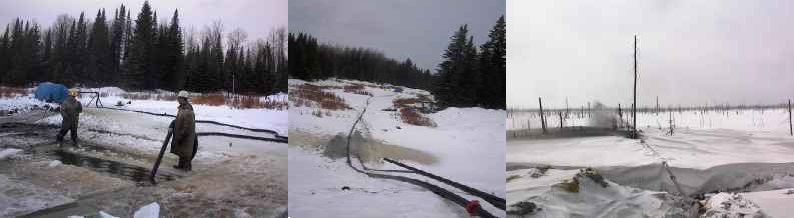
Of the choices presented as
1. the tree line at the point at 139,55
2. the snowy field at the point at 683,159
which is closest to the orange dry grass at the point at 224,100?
the tree line at the point at 139,55

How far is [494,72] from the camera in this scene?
3322 mm

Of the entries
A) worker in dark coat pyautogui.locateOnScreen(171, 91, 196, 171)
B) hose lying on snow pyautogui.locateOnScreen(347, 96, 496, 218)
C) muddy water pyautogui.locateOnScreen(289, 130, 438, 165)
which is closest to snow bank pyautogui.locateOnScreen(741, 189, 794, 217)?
hose lying on snow pyautogui.locateOnScreen(347, 96, 496, 218)

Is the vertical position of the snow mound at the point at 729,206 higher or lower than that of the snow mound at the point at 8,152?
lower

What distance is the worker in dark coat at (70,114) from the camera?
2.60 meters

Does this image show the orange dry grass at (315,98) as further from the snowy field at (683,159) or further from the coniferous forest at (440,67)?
the snowy field at (683,159)

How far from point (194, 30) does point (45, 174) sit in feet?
3.79

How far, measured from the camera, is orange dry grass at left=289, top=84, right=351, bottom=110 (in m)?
3.29

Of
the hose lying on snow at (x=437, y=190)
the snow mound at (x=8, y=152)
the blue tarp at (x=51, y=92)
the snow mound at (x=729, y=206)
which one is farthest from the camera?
the hose lying on snow at (x=437, y=190)

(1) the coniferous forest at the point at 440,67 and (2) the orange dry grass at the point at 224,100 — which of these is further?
(1) the coniferous forest at the point at 440,67

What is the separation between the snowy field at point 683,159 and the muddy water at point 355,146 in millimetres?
776

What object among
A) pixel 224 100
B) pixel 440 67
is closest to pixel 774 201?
pixel 440 67

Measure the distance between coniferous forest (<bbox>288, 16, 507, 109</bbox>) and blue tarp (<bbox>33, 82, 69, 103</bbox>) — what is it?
1319 millimetres

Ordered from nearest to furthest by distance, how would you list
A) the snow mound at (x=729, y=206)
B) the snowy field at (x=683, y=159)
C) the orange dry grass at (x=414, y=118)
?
the snow mound at (x=729, y=206) → the snowy field at (x=683, y=159) → the orange dry grass at (x=414, y=118)

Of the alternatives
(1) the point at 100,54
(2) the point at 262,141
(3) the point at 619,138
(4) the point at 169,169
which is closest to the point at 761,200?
(3) the point at 619,138
